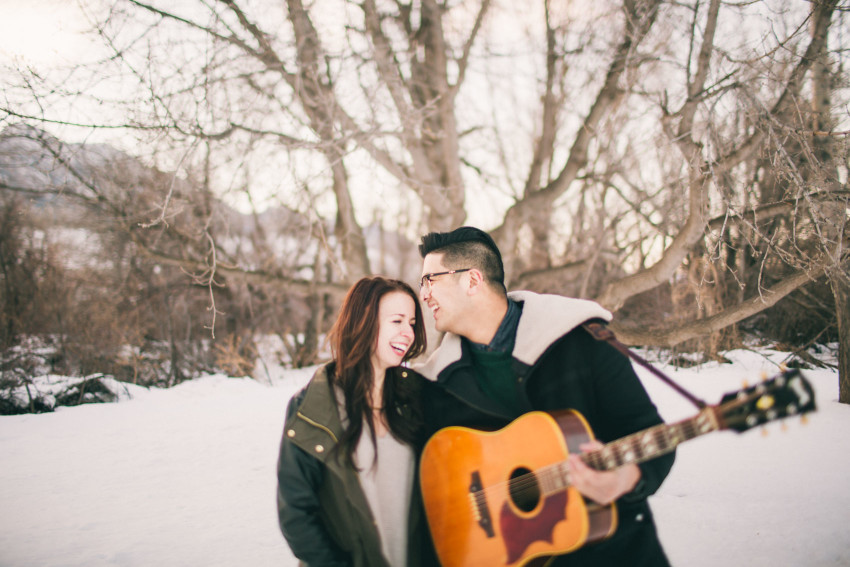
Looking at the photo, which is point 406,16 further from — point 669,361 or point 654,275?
point 669,361

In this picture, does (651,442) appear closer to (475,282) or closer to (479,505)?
(479,505)

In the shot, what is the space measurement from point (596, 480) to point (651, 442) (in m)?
0.23

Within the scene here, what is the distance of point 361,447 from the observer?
1918mm

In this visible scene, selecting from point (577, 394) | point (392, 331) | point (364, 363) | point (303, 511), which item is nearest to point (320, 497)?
point (303, 511)

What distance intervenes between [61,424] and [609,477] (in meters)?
7.47

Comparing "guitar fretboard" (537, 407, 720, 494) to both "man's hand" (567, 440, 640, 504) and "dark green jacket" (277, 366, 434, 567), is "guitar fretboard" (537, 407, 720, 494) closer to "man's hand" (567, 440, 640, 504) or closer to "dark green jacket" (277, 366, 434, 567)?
"man's hand" (567, 440, 640, 504)

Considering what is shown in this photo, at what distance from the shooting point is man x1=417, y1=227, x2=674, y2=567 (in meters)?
1.72

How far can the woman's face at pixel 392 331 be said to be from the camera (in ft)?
6.78

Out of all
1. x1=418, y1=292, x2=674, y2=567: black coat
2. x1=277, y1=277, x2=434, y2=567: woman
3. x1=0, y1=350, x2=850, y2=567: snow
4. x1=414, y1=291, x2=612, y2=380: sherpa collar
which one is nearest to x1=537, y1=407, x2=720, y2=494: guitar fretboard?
x1=418, y1=292, x2=674, y2=567: black coat

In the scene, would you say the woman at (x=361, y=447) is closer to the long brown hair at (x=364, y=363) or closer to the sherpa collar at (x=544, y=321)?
the long brown hair at (x=364, y=363)

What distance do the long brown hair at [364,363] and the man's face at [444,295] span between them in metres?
0.14

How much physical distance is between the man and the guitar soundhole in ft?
0.60

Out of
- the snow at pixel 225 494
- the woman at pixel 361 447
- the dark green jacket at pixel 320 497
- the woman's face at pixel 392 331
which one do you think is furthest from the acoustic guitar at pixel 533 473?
the snow at pixel 225 494

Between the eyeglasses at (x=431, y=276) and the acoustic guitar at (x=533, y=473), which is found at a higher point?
the eyeglasses at (x=431, y=276)
